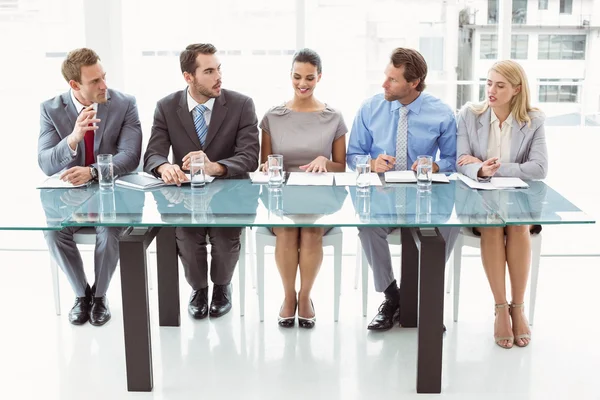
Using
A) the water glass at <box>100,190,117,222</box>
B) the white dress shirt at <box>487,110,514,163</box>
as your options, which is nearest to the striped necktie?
the white dress shirt at <box>487,110,514,163</box>

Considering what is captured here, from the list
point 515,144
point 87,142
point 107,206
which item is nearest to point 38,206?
point 107,206

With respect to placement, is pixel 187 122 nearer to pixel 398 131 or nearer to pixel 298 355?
pixel 398 131

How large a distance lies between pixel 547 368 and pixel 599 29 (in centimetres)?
295

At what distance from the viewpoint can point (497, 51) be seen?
14.4 feet

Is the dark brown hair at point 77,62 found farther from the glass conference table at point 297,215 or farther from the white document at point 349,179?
the white document at point 349,179

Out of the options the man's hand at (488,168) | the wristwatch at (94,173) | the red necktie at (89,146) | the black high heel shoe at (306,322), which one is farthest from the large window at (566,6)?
the wristwatch at (94,173)

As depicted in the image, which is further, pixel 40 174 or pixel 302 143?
pixel 40 174

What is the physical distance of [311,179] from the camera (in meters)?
2.99

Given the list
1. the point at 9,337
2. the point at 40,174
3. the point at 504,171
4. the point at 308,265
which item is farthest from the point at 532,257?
the point at 40,174

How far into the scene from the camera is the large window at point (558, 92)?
4.89m

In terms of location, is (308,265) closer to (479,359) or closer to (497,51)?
(479,359)

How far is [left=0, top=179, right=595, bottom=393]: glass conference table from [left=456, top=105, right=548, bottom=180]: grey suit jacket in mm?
290

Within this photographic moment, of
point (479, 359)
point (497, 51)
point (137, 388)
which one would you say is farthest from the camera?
point (497, 51)

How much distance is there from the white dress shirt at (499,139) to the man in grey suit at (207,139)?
1.11 meters
